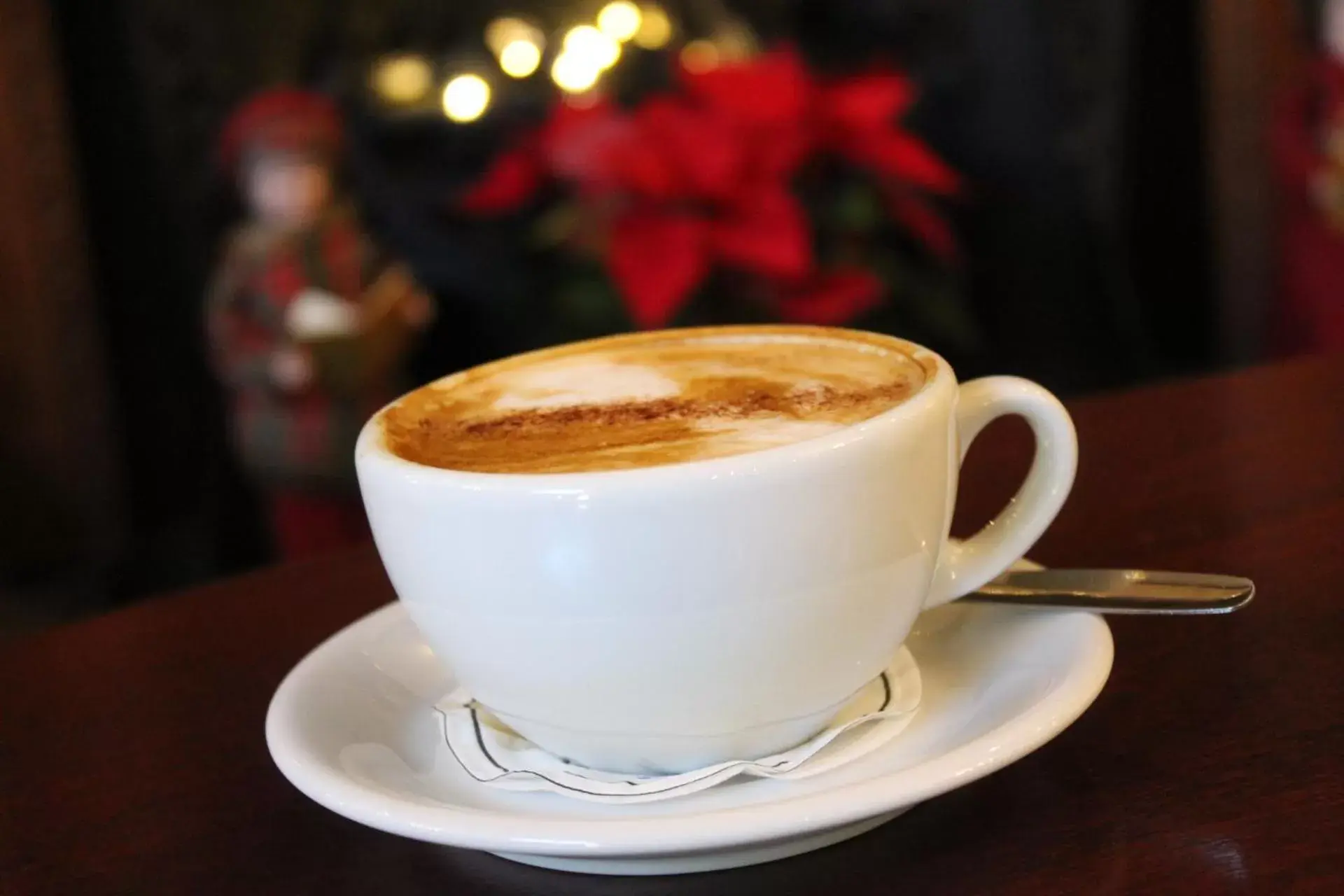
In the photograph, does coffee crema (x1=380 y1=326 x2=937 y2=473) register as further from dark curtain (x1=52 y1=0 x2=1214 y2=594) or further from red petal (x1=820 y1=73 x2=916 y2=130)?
dark curtain (x1=52 y1=0 x2=1214 y2=594)

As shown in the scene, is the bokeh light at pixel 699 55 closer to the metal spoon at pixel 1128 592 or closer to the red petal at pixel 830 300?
the red petal at pixel 830 300

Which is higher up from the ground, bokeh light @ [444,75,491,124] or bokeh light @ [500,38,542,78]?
bokeh light @ [500,38,542,78]

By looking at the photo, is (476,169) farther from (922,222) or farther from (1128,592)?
(1128,592)

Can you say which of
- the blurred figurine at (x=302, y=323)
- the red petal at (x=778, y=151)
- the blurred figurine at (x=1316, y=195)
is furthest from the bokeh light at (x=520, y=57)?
the blurred figurine at (x=1316, y=195)

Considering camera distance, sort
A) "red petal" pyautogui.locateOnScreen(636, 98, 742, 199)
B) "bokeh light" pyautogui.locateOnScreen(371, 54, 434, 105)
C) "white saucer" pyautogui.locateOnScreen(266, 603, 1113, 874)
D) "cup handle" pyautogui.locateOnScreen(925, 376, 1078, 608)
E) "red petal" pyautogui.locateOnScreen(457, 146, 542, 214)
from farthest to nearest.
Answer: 1. "bokeh light" pyautogui.locateOnScreen(371, 54, 434, 105)
2. "red petal" pyautogui.locateOnScreen(457, 146, 542, 214)
3. "red petal" pyautogui.locateOnScreen(636, 98, 742, 199)
4. "cup handle" pyautogui.locateOnScreen(925, 376, 1078, 608)
5. "white saucer" pyautogui.locateOnScreen(266, 603, 1113, 874)

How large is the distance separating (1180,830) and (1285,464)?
33 centimetres

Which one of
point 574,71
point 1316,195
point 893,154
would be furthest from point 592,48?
point 1316,195

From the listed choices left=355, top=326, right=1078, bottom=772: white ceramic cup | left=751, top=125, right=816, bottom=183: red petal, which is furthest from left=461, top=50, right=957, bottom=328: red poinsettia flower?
left=355, top=326, right=1078, bottom=772: white ceramic cup

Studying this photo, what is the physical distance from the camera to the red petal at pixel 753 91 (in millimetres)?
1368

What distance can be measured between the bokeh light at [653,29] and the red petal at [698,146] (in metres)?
0.26

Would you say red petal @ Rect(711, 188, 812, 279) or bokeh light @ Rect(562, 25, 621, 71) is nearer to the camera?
red petal @ Rect(711, 188, 812, 279)

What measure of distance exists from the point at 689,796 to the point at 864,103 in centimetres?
119

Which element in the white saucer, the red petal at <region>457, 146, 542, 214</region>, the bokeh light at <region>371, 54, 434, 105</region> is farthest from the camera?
the bokeh light at <region>371, 54, 434, 105</region>

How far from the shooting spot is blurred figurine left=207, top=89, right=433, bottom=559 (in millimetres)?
1378
